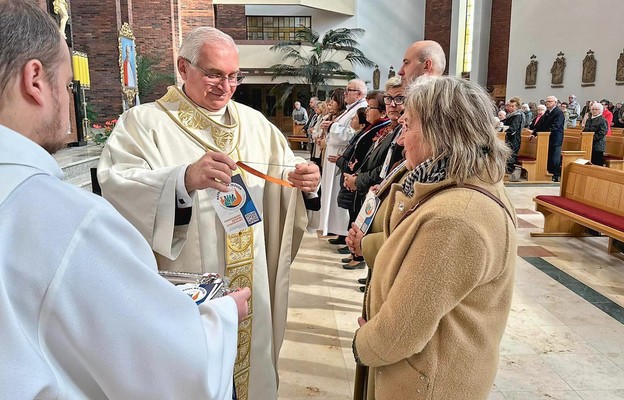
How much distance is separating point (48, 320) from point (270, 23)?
878 inches

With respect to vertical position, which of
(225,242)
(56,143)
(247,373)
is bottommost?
(247,373)

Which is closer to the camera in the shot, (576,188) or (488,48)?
(576,188)

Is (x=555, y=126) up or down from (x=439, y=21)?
down

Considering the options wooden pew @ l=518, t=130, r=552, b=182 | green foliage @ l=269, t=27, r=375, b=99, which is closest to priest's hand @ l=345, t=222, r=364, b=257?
wooden pew @ l=518, t=130, r=552, b=182

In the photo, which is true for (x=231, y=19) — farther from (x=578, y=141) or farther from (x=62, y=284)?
(x=62, y=284)

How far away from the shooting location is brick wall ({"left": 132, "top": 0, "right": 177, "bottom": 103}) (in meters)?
11.9

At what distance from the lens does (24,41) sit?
0.74 meters

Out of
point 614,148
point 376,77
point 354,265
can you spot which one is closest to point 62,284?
point 354,265

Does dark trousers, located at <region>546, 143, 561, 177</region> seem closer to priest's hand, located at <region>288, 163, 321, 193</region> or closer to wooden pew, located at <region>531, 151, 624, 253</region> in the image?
wooden pew, located at <region>531, 151, 624, 253</region>

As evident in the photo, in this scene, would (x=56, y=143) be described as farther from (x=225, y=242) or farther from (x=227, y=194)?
(x=225, y=242)

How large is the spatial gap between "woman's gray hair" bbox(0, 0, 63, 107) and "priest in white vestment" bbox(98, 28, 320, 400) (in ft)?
2.85

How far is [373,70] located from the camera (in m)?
21.7

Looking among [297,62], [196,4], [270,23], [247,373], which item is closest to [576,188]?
[247,373]

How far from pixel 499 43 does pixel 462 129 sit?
2066 cm
